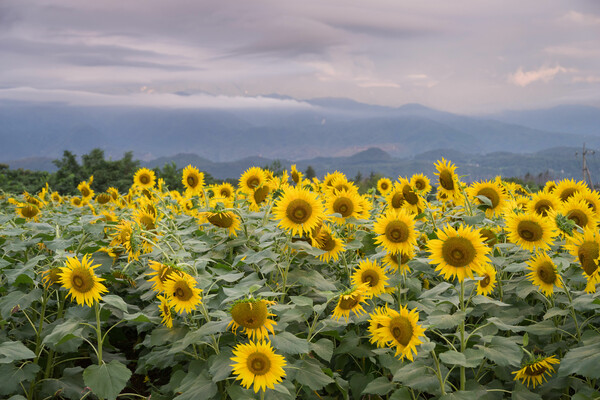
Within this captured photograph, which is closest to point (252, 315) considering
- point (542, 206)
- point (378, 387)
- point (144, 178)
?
point (378, 387)

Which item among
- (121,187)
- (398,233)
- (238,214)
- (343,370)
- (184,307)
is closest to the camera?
(184,307)

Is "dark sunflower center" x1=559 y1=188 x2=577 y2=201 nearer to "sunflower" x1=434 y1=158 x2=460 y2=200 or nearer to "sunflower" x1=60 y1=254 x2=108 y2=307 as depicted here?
"sunflower" x1=434 y1=158 x2=460 y2=200

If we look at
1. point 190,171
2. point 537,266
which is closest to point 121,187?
point 190,171

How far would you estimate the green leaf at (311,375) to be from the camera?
2967mm

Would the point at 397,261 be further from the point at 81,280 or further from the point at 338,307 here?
the point at 81,280

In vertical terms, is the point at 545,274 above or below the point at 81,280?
above

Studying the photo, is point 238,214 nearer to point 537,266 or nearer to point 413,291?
point 413,291

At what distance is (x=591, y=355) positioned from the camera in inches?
104

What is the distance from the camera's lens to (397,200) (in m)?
4.55

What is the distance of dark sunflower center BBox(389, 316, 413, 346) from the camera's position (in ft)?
9.00

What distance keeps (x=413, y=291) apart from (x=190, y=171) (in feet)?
11.9

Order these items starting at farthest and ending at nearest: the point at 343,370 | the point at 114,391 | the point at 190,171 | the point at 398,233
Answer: the point at 190,171 < the point at 343,370 < the point at 398,233 < the point at 114,391

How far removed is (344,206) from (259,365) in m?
1.82

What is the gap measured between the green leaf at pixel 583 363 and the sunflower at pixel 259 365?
5.02 feet
